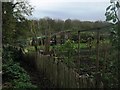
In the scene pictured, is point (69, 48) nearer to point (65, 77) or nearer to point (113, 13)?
point (65, 77)

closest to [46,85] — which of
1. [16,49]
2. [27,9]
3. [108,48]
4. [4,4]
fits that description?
[108,48]

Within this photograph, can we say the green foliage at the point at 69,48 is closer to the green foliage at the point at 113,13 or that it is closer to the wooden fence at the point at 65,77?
the wooden fence at the point at 65,77

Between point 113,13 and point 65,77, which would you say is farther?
point 65,77

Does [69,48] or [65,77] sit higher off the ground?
[69,48]

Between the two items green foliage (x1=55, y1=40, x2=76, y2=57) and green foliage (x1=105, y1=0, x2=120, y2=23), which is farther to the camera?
green foliage (x1=55, y1=40, x2=76, y2=57)

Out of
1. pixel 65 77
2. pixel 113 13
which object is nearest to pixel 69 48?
pixel 65 77

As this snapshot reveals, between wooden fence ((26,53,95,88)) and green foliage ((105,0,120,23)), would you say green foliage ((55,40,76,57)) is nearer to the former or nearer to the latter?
wooden fence ((26,53,95,88))

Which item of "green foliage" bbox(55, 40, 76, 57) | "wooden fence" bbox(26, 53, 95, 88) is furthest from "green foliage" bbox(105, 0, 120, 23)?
"green foliage" bbox(55, 40, 76, 57)

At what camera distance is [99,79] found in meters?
6.08

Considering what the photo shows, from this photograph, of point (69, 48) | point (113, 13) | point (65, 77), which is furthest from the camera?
point (69, 48)

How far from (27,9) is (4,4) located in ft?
32.3

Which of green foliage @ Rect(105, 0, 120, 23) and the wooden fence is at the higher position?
green foliage @ Rect(105, 0, 120, 23)

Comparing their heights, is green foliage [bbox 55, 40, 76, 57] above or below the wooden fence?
above

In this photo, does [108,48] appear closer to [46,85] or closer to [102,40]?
[102,40]
